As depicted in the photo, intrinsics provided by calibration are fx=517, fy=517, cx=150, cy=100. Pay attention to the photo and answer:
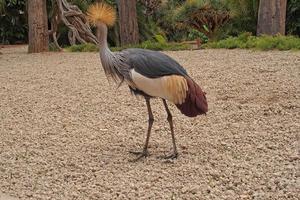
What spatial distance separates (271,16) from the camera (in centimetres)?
1127

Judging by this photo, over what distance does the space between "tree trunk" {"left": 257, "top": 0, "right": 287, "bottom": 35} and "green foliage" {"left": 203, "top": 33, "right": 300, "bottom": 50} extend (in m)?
0.47

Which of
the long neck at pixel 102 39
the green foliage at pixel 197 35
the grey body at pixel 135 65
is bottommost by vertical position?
the green foliage at pixel 197 35

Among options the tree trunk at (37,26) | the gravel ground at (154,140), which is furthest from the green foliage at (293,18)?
the tree trunk at (37,26)

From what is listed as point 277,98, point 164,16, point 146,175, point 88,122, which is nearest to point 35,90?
point 88,122

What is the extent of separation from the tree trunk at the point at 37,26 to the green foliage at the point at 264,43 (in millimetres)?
4344

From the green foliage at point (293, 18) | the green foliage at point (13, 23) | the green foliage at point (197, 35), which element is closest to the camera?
the green foliage at point (293, 18)

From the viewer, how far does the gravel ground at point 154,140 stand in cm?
382

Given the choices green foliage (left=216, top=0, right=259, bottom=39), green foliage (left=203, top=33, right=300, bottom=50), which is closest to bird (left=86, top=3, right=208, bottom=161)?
Result: green foliage (left=203, top=33, right=300, bottom=50)

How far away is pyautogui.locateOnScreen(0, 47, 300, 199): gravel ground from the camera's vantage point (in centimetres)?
382

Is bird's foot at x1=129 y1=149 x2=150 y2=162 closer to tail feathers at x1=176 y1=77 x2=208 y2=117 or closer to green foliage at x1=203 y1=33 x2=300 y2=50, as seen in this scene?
tail feathers at x1=176 y1=77 x2=208 y2=117

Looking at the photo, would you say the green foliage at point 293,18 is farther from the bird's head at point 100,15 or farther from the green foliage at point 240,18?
the bird's head at point 100,15

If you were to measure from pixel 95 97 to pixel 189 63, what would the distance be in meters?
2.65

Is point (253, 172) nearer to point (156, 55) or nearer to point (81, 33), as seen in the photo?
point (156, 55)

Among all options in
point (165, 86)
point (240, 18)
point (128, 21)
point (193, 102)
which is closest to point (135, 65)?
point (165, 86)
